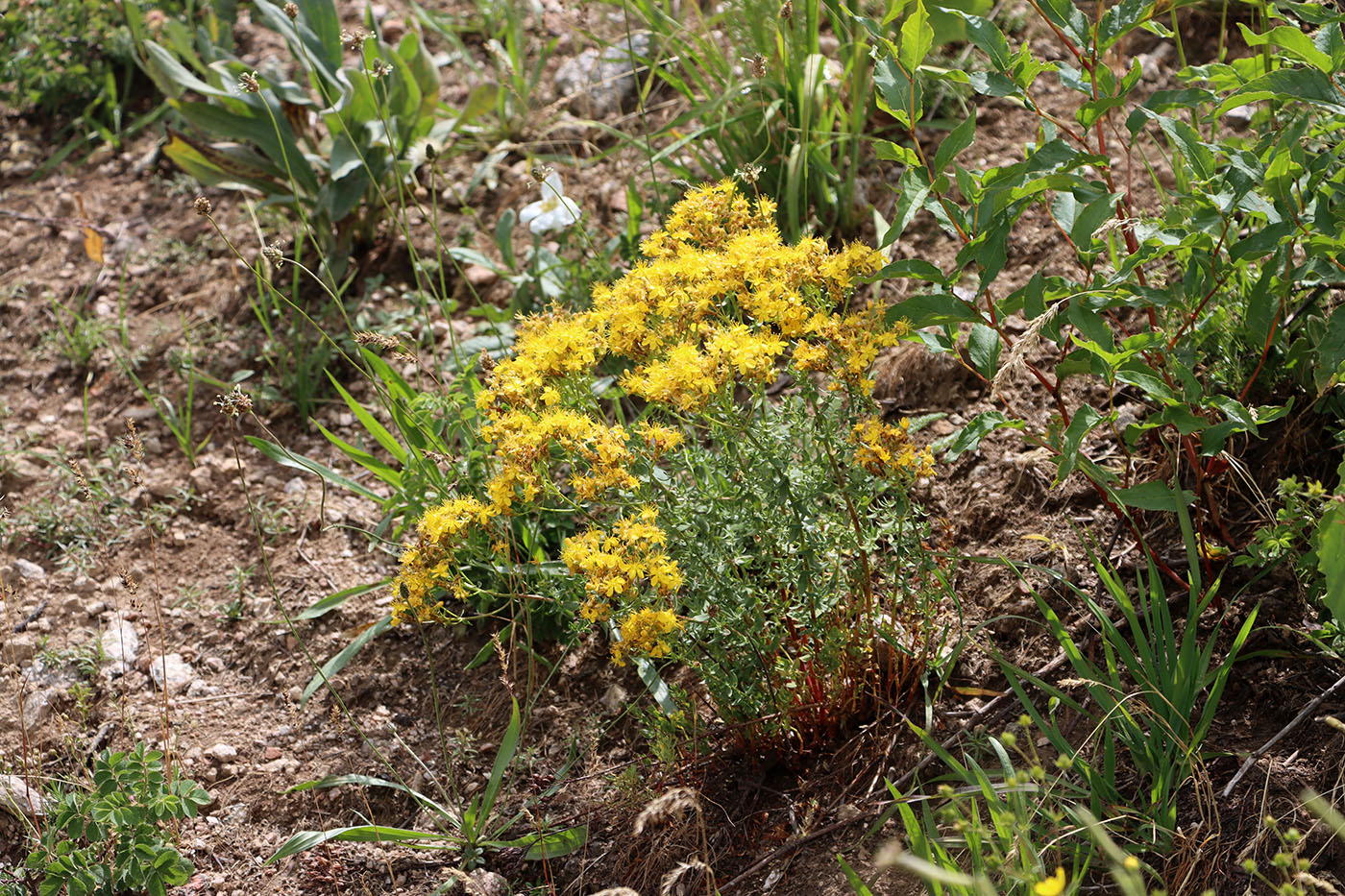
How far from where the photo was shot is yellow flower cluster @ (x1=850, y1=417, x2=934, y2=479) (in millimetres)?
1749

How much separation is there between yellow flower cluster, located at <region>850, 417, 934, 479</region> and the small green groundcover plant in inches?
56.0

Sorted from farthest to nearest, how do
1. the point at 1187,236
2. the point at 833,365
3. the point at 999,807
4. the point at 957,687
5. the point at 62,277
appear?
the point at 62,277, the point at 957,687, the point at 833,365, the point at 1187,236, the point at 999,807

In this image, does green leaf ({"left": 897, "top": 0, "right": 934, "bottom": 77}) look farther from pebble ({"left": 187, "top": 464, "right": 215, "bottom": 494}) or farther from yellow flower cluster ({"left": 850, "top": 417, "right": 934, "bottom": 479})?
pebble ({"left": 187, "top": 464, "right": 215, "bottom": 494})

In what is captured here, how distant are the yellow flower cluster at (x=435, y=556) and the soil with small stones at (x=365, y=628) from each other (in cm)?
20

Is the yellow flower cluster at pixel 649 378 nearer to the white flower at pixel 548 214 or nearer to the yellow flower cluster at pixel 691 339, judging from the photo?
the yellow flower cluster at pixel 691 339

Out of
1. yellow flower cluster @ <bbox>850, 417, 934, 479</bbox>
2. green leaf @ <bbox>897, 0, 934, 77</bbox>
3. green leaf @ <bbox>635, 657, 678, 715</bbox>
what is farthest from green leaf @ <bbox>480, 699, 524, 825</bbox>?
green leaf @ <bbox>897, 0, 934, 77</bbox>

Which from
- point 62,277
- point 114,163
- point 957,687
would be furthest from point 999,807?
point 114,163

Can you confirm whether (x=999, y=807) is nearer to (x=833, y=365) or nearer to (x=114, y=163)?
(x=833, y=365)

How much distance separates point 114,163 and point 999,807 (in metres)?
3.99

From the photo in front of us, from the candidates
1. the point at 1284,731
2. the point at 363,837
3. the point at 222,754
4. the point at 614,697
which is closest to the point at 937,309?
the point at 1284,731

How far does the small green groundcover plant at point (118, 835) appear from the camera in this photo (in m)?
1.98

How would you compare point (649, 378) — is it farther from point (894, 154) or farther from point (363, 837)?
point (363, 837)

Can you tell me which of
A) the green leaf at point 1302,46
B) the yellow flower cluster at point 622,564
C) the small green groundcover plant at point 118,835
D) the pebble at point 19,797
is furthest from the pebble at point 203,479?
the green leaf at point 1302,46

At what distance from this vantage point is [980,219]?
169cm
